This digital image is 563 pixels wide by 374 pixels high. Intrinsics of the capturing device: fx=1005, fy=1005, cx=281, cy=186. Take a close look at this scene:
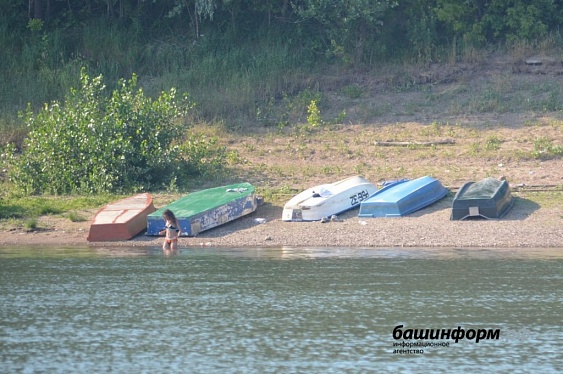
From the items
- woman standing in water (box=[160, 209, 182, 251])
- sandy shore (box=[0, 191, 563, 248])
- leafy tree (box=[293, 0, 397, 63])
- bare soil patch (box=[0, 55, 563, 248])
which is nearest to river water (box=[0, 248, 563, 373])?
woman standing in water (box=[160, 209, 182, 251])

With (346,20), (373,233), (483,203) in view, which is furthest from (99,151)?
(346,20)

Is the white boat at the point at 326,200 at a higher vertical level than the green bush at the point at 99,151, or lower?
lower

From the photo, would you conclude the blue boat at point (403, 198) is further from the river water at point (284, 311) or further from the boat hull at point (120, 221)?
the boat hull at point (120, 221)

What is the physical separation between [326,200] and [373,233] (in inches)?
51.3

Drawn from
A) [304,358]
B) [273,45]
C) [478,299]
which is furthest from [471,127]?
[304,358]

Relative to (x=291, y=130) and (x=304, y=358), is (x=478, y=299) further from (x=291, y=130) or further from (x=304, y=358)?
(x=291, y=130)

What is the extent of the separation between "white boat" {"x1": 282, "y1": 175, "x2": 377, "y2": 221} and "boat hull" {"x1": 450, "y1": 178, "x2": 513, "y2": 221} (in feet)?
6.04

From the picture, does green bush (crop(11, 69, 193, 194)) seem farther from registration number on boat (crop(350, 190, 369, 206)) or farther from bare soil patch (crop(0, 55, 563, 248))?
→ registration number on boat (crop(350, 190, 369, 206))

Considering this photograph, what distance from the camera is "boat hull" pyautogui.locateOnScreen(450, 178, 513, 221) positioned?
682 inches

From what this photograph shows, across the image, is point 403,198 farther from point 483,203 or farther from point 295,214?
point 295,214

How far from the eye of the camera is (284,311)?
39.6 feet

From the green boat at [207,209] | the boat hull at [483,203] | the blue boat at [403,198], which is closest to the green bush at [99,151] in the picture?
the green boat at [207,209]

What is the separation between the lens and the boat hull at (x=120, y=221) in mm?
17531

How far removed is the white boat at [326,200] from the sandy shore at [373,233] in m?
0.17
